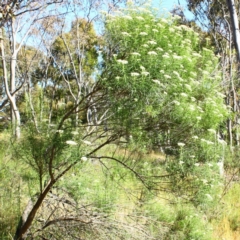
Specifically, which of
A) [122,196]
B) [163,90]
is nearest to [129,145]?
[163,90]

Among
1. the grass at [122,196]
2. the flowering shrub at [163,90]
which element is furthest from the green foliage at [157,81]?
the grass at [122,196]

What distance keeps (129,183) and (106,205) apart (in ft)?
1.38

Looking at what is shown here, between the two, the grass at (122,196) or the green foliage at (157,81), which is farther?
the grass at (122,196)

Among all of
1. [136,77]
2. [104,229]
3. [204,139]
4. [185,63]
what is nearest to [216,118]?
[204,139]

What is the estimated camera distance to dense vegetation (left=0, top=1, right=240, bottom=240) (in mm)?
4227

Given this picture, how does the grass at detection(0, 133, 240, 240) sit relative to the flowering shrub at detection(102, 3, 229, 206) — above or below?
below

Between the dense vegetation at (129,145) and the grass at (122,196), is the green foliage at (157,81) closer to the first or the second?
the dense vegetation at (129,145)

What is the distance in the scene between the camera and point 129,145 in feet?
15.2

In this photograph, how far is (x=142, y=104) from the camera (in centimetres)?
424

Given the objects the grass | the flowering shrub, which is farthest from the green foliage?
the grass

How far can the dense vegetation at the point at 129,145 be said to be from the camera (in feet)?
13.9

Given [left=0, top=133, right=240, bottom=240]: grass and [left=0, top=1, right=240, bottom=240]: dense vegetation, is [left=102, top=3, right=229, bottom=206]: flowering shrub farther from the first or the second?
[left=0, top=133, right=240, bottom=240]: grass

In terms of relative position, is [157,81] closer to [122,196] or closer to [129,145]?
[129,145]

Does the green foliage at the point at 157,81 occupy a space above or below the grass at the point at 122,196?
above
